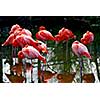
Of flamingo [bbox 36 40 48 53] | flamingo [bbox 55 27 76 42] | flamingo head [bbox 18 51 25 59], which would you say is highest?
flamingo [bbox 55 27 76 42]

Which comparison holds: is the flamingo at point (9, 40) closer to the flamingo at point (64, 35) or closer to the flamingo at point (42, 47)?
the flamingo at point (42, 47)

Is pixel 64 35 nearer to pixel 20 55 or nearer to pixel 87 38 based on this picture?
pixel 87 38

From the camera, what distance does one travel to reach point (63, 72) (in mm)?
1620

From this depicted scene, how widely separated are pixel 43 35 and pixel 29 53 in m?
0.17

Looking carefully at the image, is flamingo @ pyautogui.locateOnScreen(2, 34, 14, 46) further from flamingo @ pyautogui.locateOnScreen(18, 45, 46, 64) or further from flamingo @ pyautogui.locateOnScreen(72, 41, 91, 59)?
flamingo @ pyautogui.locateOnScreen(72, 41, 91, 59)

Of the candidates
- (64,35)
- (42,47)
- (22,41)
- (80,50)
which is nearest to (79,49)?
(80,50)

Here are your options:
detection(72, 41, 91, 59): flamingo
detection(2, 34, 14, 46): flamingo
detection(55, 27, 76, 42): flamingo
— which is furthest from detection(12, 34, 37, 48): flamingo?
detection(72, 41, 91, 59): flamingo

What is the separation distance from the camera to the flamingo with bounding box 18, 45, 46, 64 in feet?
5.31

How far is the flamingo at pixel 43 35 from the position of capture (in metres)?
1.62

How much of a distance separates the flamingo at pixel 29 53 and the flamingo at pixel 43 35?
0.32 ft

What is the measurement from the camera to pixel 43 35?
5.34 ft

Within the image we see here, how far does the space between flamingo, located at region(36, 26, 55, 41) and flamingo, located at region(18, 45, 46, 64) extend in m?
0.10
